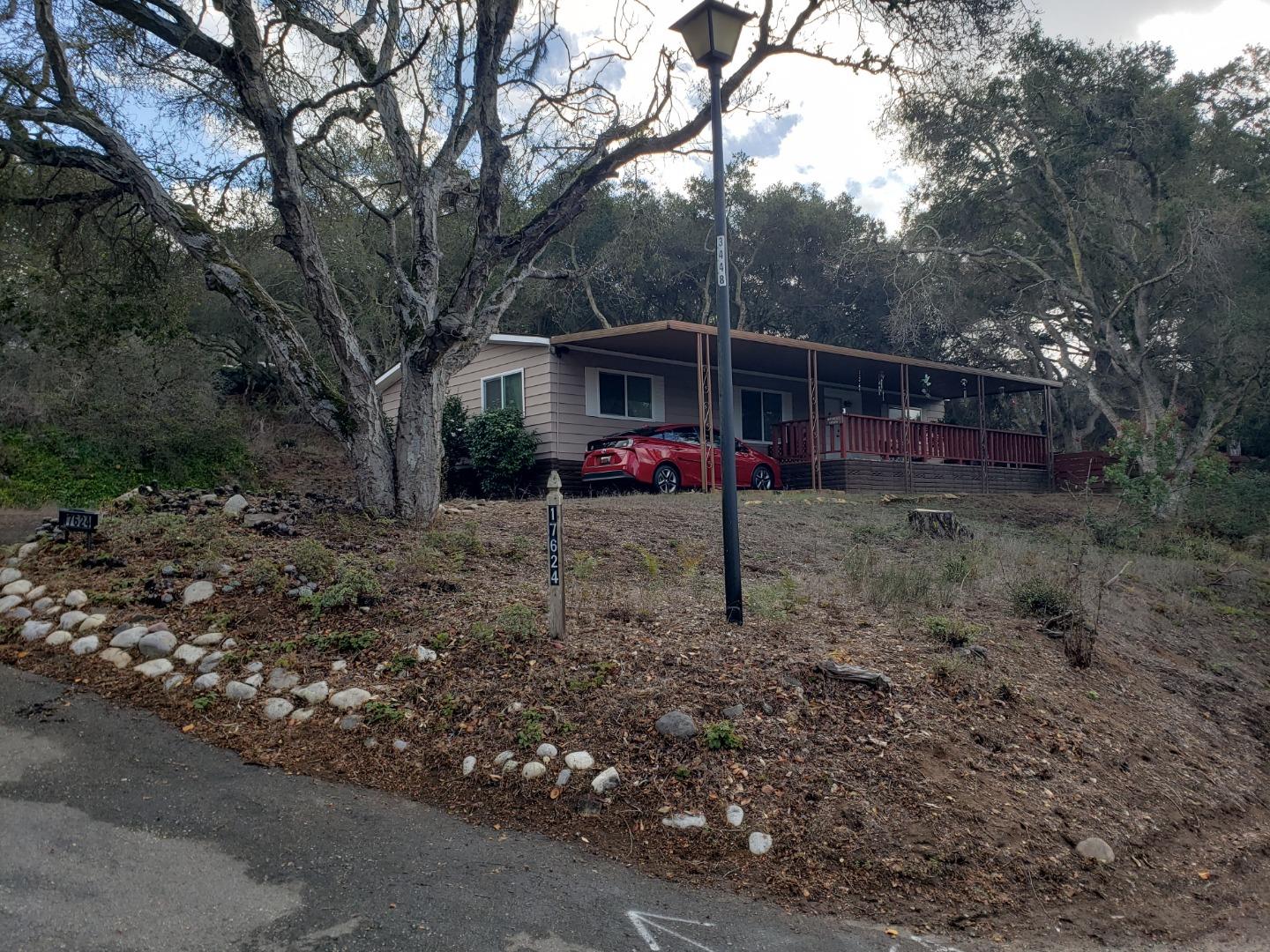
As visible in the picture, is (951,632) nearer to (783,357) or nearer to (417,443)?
(417,443)

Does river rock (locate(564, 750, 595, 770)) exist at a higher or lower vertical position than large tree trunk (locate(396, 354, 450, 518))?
lower

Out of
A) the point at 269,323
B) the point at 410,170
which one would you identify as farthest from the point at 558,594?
the point at 410,170

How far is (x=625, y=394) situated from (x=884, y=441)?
5.54m

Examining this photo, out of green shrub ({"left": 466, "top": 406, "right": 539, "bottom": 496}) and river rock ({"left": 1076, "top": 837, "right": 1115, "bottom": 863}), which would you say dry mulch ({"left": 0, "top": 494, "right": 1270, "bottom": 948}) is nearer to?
river rock ({"left": 1076, "top": 837, "right": 1115, "bottom": 863})

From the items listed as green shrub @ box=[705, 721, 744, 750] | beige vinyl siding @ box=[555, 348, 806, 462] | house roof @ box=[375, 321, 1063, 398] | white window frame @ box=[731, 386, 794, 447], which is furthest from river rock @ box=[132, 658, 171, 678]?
white window frame @ box=[731, 386, 794, 447]

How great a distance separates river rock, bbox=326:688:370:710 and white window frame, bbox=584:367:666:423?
1205 centimetres

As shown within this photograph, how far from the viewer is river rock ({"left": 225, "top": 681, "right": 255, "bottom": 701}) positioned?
568 cm

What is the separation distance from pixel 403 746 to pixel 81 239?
9230 mm

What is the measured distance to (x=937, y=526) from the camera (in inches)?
467

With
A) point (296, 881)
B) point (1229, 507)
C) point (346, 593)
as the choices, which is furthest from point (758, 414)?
point (296, 881)

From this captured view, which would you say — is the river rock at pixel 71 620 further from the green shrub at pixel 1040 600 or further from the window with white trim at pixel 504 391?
the window with white trim at pixel 504 391

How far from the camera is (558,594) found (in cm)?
595

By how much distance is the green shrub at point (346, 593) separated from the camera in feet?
21.4

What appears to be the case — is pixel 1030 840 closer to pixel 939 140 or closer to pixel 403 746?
pixel 403 746
